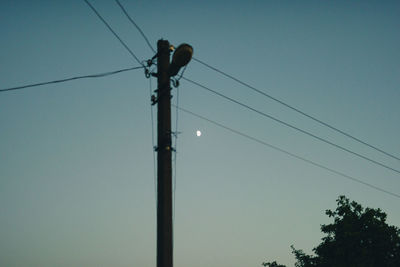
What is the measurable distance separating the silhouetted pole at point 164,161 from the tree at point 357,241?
21.5 m

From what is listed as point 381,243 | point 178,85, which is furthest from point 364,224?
point 178,85

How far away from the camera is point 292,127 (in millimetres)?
10281

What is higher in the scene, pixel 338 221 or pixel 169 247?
pixel 338 221

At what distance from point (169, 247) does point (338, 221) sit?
2334 centimetres

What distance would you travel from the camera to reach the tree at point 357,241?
2175 cm

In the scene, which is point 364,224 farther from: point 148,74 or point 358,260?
point 148,74

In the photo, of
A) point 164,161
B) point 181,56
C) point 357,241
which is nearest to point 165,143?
point 164,161

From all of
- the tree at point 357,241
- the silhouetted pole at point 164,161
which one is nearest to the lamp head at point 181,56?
the silhouetted pole at point 164,161

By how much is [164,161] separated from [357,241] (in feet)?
75.3

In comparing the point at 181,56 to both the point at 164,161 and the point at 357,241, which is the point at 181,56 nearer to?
the point at 164,161

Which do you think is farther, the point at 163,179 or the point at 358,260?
the point at 358,260

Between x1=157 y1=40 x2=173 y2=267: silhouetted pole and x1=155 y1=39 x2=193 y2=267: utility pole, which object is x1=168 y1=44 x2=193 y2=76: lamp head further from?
x1=157 y1=40 x2=173 y2=267: silhouetted pole

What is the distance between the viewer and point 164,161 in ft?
17.8

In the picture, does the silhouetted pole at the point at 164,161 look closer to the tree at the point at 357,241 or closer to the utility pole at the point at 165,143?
the utility pole at the point at 165,143
